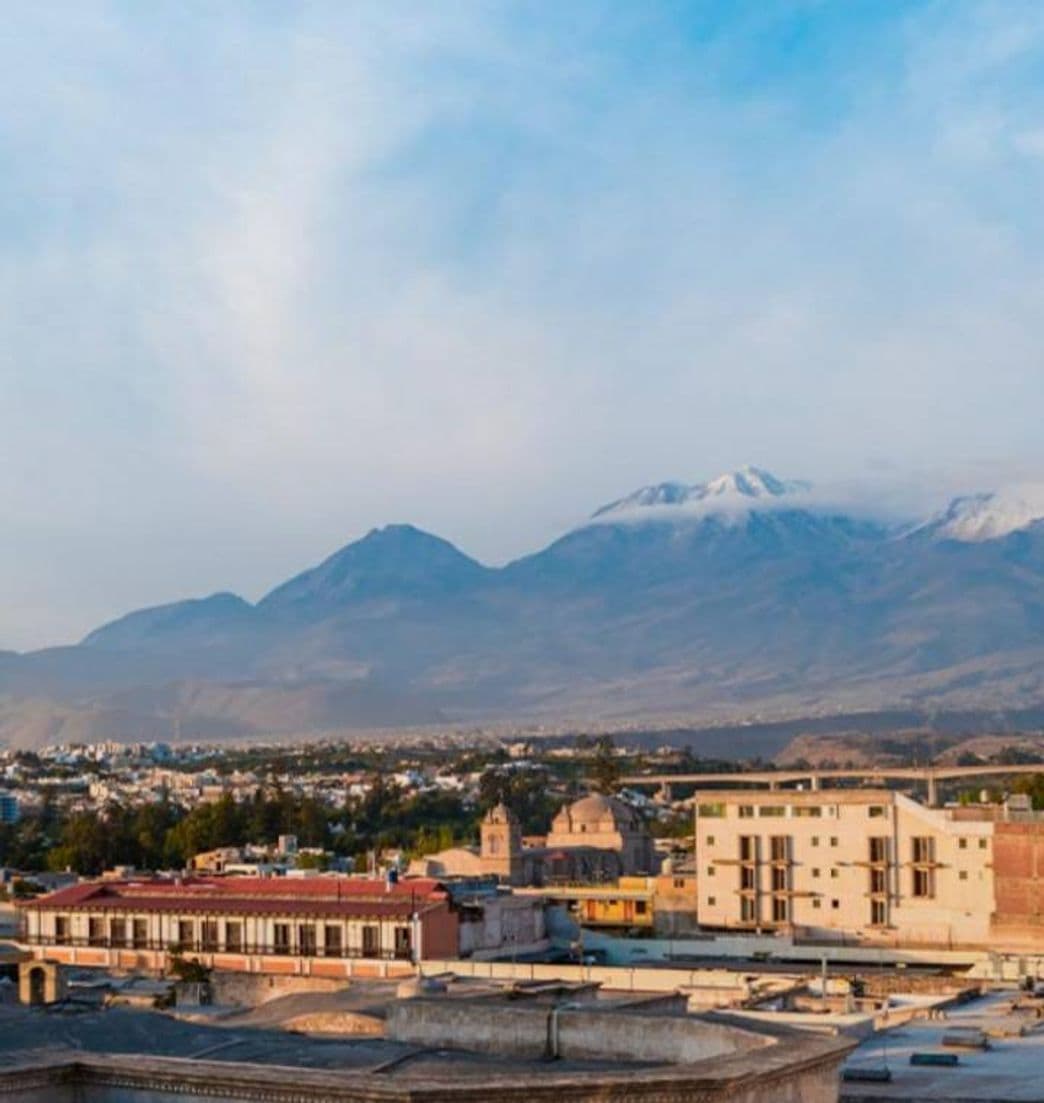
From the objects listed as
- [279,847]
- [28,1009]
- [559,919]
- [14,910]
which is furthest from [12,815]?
[28,1009]

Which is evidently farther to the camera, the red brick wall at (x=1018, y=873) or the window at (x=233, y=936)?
the red brick wall at (x=1018, y=873)

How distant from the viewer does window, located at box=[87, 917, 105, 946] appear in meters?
54.1

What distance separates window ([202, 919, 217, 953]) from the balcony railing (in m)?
0.02

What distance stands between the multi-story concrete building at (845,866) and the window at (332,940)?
1969 cm

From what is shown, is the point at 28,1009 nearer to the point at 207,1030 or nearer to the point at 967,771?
the point at 207,1030

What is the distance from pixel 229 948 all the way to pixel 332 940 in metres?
3.10

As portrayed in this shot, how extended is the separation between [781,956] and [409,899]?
14259mm

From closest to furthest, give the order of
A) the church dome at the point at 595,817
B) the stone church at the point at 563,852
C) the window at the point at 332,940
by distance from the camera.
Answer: the window at the point at 332,940 → the stone church at the point at 563,852 → the church dome at the point at 595,817

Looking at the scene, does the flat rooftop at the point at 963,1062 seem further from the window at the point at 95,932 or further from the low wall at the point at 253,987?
the window at the point at 95,932

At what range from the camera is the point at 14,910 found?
64312mm

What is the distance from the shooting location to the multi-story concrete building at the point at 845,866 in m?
63.7

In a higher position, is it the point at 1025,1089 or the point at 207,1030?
the point at 207,1030

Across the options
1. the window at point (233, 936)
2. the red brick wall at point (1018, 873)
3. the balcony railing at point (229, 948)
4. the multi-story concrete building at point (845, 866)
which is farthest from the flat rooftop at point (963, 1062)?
the multi-story concrete building at point (845, 866)

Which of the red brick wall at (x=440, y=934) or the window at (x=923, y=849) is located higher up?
the window at (x=923, y=849)
